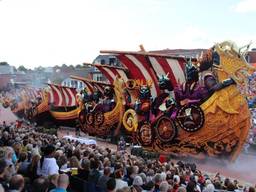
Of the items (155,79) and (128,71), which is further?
(128,71)

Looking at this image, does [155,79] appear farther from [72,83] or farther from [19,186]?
[72,83]

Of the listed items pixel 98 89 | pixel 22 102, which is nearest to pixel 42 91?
pixel 22 102

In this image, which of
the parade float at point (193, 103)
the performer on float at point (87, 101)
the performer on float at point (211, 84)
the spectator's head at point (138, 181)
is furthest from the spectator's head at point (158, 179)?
the performer on float at point (87, 101)

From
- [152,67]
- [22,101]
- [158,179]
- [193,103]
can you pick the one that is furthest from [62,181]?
[22,101]

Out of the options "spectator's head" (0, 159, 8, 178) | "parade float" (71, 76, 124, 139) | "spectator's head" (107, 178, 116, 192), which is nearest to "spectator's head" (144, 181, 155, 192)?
"spectator's head" (107, 178, 116, 192)

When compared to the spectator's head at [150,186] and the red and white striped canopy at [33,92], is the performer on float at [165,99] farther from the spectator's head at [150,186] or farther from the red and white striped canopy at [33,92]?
the red and white striped canopy at [33,92]

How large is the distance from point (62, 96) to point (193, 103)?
24.3m

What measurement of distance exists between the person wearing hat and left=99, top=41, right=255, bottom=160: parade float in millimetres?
18574

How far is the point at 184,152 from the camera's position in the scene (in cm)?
2856

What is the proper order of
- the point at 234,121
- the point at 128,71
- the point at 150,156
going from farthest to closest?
1. the point at 128,71
2. the point at 150,156
3. the point at 234,121

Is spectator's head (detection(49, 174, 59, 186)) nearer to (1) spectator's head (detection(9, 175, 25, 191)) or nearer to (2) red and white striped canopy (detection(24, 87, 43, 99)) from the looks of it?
(1) spectator's head (detection(9, 175, 25, 191))

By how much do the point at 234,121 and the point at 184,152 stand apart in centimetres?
390

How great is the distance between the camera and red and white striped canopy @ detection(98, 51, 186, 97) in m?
28.5

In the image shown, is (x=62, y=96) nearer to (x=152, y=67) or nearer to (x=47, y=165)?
(x=152, y=67)
